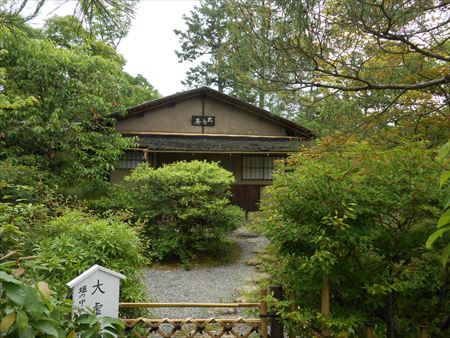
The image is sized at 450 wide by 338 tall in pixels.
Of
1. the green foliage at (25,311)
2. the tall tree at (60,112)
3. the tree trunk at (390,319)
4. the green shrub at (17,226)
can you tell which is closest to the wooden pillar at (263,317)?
the tree trunk at (390,319)

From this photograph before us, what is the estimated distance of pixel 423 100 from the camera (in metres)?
5.88

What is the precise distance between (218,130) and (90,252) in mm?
10328

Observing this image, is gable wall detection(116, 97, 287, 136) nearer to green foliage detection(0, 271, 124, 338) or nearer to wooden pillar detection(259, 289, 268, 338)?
wooden pillar detection(259, 289, 268, 338)

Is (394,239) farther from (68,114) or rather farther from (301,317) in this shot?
(68,114)

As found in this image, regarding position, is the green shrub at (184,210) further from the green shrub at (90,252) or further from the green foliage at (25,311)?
the green foliage at (25,311)

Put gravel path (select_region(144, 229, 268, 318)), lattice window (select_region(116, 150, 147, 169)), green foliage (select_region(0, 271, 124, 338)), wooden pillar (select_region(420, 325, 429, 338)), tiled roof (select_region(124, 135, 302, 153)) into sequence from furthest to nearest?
lattice window (select_region(116, 150, 147, 169)) < tiled roof (select_region(124, 135, 302, 153)) < gravel path (select_region(144, 229, 268, 318)) < wooden pillar (select_region(420, 325, 429, 338)) < green foliage (select_region(0, 271, 124, 338))

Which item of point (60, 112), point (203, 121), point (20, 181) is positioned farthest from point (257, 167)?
point (20, 181)

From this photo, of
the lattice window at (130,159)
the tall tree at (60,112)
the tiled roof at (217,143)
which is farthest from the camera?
the lattice window at (130,159)

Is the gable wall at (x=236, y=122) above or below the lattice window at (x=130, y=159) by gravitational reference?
above

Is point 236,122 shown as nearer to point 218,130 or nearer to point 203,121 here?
point 218,130

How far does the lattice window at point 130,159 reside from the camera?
41.5 ft

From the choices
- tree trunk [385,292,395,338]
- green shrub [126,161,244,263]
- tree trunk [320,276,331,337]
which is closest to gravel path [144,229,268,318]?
Answer: green shrub [126,161,244,263]

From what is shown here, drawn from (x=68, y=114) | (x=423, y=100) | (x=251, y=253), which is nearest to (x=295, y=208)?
(x=423, y=100)

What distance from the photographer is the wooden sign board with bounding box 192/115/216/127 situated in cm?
1369
